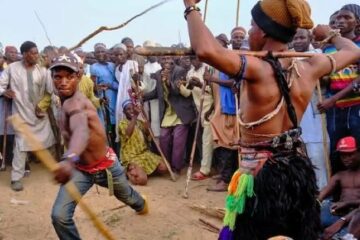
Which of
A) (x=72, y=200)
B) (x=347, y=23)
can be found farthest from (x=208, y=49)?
(x=347, y=23)

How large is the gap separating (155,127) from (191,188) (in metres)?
1.47

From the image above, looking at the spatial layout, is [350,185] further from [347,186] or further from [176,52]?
[176,52]

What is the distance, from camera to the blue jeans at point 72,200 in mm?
4520

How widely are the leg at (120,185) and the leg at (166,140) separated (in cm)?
258

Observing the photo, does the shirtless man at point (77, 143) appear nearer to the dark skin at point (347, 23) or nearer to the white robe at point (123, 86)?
the dark skin at point (347, 23)

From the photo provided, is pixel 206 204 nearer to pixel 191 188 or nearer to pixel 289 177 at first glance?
pixel 191 188

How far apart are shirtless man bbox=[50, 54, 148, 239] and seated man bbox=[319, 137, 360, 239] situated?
205 cm

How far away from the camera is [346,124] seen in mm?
5633

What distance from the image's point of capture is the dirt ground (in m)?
5.80

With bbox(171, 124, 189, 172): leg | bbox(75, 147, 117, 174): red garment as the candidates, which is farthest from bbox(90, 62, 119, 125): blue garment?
bbox(75, 147, 117, 174): red garment

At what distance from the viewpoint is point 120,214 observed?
20.5 feet

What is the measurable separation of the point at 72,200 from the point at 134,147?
3.47 metres

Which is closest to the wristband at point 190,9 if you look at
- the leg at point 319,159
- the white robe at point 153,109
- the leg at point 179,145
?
the leg at point 319,159

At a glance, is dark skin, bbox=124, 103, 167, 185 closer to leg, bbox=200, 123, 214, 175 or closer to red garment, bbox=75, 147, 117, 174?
leg, bbox=200, 123, 214, 175
